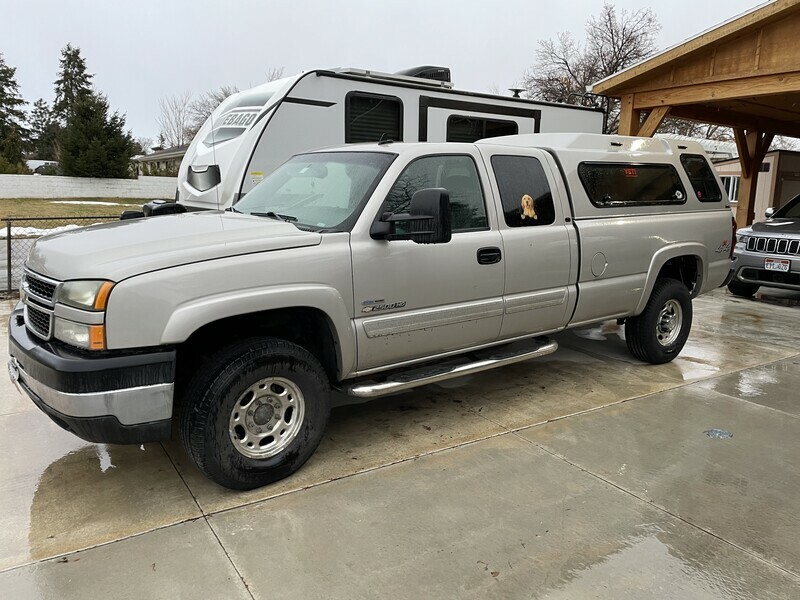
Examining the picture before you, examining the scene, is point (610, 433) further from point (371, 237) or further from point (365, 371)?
point (371, 237)

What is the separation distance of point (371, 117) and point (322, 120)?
0.76 m

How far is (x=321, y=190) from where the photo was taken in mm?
4234

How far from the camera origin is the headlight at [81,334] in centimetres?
295

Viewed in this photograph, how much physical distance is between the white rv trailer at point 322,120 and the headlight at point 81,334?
4.96 meters

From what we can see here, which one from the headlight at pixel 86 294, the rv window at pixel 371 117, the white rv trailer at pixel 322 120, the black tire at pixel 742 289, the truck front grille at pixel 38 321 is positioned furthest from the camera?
the black tire at pixel 742 289

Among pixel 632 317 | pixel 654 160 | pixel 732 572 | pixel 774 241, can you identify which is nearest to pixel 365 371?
pixel 732 572

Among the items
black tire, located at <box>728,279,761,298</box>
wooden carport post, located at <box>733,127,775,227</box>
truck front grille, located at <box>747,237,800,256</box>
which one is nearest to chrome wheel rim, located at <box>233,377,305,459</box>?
truck front grille, located at <box>747,237,800,256</box>

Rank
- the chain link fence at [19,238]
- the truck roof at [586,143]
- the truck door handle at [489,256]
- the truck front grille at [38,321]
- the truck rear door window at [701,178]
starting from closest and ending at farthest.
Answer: the truck front grille at [38,321], the truck door handle at [489,256], the truck roof at [586,143], the truck rear door window at [701,178], the chain link fence at [19,238]

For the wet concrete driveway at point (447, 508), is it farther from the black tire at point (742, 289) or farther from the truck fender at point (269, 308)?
the black tire at point (742, 289)

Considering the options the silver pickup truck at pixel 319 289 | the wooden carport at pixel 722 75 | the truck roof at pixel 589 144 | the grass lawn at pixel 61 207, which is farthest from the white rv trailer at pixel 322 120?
the grass lawn at pixel 61 207

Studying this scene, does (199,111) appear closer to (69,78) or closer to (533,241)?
(69,78)

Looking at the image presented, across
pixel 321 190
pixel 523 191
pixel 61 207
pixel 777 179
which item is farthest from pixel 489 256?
pixel 61 207

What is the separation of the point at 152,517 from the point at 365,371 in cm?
145

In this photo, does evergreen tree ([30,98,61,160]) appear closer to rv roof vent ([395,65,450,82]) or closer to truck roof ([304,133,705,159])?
rv roof vent ([395,65,450,82])
